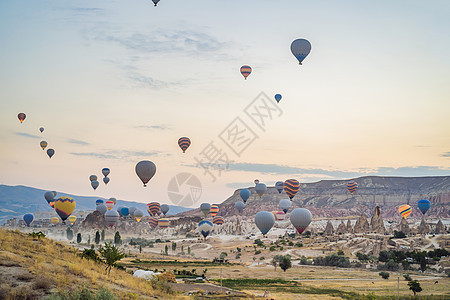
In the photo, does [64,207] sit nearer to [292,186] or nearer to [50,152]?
[50,152]

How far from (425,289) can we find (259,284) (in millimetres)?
19392

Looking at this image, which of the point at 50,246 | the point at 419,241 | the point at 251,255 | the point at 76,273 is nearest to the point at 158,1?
the point at 50,246

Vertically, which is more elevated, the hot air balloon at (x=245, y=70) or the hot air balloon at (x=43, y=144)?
the hot air balloon at (x=245, y=70)

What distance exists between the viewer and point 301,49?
73.2 meters

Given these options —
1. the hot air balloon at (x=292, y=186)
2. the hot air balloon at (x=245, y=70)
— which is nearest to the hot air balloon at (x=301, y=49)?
the hot air balloon at (x=245, y=70)

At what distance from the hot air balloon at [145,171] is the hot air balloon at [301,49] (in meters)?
33.0

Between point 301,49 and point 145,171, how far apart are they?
35.1 metres

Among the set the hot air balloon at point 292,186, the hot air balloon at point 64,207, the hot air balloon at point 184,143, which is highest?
the hot air balloon at point 184,143

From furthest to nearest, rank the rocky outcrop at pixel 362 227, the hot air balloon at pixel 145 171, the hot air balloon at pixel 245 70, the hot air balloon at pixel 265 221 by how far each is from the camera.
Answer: the rocky outcrop at pixel 362 227
the hot air balloon at pixel 265 221
the hot air balloon at pixel 245 70
the hot air balloon at pixel 145 171

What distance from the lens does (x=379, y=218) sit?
12762 cm

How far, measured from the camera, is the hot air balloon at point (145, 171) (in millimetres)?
83625

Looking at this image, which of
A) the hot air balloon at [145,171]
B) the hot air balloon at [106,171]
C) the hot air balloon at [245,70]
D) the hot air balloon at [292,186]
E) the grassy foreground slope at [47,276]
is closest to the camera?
the grassy foreground slope at [47,276]

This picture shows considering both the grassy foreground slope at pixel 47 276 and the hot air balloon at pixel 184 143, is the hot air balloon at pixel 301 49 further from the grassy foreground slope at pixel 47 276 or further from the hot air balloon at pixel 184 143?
the grassy foreground slope at pixel 47 276

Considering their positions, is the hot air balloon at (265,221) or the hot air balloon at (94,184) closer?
the hot air balloon at (265,221)
